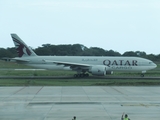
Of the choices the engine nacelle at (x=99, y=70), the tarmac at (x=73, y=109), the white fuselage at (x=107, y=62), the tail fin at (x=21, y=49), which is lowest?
the tarmac at (x=73, y=109)

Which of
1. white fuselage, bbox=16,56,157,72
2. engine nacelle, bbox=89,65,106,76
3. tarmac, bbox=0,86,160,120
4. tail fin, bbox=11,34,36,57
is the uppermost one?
tail fin, bbox=11,34,36,57

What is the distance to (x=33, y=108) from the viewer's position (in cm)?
1562

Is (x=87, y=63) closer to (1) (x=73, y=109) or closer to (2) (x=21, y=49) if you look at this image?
(2) (x=21, y=49)

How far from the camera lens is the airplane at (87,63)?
41469 mm

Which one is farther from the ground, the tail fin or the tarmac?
Result: the tail fin

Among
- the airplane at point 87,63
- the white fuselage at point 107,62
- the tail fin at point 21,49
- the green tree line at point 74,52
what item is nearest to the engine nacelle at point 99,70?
the airplane at point 87,63

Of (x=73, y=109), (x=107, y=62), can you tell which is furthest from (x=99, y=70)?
(x=73, y=109)

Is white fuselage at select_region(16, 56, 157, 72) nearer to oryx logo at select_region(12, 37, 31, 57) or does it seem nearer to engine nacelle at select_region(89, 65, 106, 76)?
oryx logo at select_region(12, 37, 31, 57)

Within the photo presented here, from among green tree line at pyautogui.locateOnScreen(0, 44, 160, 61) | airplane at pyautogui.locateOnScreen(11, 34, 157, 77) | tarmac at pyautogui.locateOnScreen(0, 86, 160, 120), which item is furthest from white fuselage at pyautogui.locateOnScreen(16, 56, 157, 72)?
green tree line at pyautogui.locateOnScreen(0, 44, 160, 61)

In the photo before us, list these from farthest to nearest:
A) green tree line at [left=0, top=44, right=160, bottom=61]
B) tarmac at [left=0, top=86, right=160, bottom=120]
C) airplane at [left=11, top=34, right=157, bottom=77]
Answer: green tree line at [left=0, top=44, right=160, bottom=61] → airplane at [left=11, top=34, right=157, bottom=77] → tarmac at [left=0, top=86, right=160, bottom=120]

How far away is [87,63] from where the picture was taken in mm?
43500

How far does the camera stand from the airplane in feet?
136

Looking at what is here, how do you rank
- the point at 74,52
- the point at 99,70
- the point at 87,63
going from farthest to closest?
the point at 74,52
the point at 87,63
the point at 99,70

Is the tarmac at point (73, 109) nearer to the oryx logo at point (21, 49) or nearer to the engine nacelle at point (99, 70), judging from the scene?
the engine nacelle at point (99, 70)
